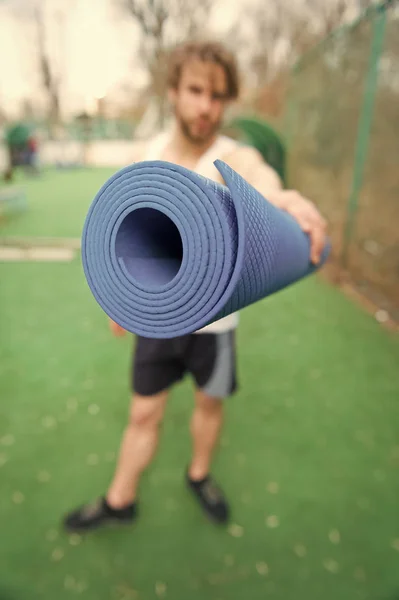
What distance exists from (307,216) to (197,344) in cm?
64

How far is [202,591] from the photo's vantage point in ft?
4.94

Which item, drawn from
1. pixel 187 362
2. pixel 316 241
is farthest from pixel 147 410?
pixel 316 241

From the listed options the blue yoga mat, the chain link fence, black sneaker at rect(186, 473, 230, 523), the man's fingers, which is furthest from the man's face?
the chain link fence

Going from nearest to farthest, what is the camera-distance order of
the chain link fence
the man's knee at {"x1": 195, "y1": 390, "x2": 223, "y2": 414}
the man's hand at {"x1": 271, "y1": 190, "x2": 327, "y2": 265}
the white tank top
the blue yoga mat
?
the blue yoga mat → the man's hand at {"x1": 271, "y1": 190, "x2": 327, "y2": 265} → the white tank top → the man's knee at {"x1": 195, "y1": 390, "x2": 223, "y2": 414} → the chain link fence

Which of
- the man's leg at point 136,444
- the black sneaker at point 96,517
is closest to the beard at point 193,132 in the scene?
the man's leg at point 136,444

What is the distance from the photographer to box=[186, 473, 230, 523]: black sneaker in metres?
1.78

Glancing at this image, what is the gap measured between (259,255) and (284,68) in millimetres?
8710

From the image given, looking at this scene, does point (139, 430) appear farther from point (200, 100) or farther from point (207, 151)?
point (200, 100)

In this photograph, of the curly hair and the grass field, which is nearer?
the curly hair

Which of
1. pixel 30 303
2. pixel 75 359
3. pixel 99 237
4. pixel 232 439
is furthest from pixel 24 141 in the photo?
pixel 99 237

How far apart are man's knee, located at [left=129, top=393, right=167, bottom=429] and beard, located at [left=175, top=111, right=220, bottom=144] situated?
0.85 m

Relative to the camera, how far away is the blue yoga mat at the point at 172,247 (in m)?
0.54

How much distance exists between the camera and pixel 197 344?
1.42 metres

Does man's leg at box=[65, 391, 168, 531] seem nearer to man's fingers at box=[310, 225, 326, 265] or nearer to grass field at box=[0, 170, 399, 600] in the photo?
grass field at box=[0, 170, 399, 600]
